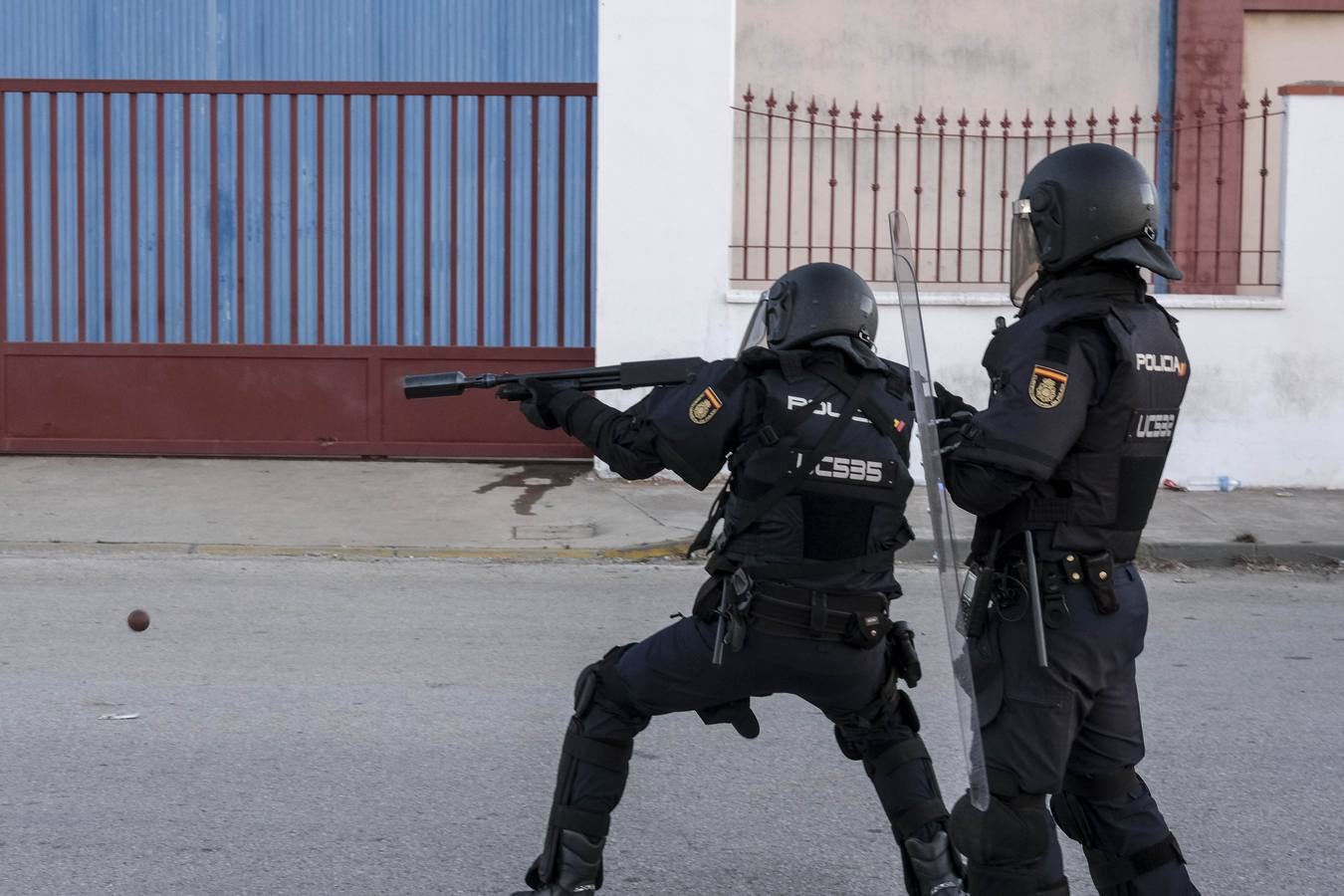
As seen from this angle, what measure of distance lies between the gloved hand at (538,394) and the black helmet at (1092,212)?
1.15 m

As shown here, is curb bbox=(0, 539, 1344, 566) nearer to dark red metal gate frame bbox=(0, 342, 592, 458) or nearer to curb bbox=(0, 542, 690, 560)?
curb bbox=(0, 542, 690, 560)

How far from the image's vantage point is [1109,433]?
3145mm

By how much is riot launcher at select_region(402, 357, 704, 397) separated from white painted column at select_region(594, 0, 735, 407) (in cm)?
676

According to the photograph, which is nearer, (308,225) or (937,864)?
Result: (937,864)

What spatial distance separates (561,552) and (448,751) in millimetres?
3748

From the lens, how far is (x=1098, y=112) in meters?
13.6

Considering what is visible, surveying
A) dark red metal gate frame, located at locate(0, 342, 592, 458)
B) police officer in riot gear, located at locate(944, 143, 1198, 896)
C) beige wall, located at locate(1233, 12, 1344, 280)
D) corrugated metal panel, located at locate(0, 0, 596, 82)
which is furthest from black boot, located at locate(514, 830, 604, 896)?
corrugated metal panel, located at locate(0, 0, 596, 82)

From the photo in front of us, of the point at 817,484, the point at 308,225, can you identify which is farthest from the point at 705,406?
the point at 308,225

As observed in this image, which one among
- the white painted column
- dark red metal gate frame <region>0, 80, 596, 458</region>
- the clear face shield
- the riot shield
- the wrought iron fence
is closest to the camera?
the riot shield

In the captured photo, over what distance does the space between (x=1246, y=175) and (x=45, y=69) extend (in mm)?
10312

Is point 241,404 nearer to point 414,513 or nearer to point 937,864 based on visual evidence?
point 414,513

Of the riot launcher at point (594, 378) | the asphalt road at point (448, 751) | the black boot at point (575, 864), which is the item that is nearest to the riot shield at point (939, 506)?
the riot launcher at point (594, 378)

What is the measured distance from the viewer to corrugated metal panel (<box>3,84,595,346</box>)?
11609 mm

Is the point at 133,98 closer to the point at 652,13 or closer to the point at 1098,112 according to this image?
the point at 652,13
